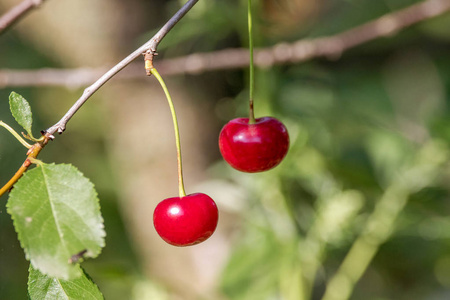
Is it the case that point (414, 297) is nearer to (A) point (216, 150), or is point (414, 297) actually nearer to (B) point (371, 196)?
(B) point (371, 196)

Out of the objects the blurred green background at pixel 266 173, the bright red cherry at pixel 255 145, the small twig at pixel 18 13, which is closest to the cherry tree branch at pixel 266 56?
the blurred green background at pixel 266 173

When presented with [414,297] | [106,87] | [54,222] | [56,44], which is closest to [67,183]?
[54,222]

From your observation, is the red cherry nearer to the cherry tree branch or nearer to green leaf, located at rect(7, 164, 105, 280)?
green leaf, located at rect(7, 164, 105, 280)

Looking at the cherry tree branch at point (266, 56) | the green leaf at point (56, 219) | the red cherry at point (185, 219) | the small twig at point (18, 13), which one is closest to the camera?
the green leaf at point (56, 219)

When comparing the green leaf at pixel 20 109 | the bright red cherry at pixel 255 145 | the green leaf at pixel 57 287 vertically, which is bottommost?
the green leaf at pixel 57 287

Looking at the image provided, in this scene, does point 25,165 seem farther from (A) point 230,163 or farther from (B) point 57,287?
(A) point 230,163

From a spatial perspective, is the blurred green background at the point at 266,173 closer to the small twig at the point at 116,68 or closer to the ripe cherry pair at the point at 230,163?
the ripe cherry pair at the point at 230,163
